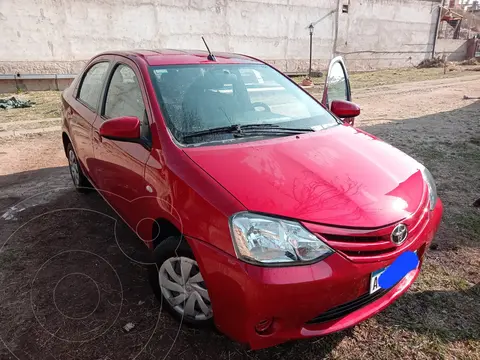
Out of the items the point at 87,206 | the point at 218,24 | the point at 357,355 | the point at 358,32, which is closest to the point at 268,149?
the point at 357,355

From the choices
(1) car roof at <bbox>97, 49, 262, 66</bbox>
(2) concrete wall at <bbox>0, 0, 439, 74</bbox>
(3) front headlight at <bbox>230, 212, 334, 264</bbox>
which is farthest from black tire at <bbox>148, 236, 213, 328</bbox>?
(2) concrete wall at <bbox>0, 0, 439, 74</bbox>

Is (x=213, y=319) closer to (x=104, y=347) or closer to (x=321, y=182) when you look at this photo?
(x=104, y=347)

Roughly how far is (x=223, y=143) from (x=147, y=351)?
128 centimetres

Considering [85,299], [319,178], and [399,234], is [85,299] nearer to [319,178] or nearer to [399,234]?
[319,178]

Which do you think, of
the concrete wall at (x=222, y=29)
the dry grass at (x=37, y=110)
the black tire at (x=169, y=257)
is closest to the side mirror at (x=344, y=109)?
the black tire at (x=169, y=257)

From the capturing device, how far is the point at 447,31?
29.5 metres

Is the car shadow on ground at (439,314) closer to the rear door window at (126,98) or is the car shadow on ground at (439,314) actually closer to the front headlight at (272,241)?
the front headlight at (272,241)

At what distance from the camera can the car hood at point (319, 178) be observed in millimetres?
1759

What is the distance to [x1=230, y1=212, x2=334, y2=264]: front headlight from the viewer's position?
1646 mm

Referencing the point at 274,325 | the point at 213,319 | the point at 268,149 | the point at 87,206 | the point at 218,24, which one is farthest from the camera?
the point at 218,24

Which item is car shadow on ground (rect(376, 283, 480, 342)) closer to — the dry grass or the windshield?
the windshield

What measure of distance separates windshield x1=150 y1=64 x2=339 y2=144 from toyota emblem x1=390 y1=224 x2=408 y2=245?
997 mm

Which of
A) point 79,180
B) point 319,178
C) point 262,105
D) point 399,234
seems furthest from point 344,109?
point 79,180

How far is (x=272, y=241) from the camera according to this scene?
1.66 metres
